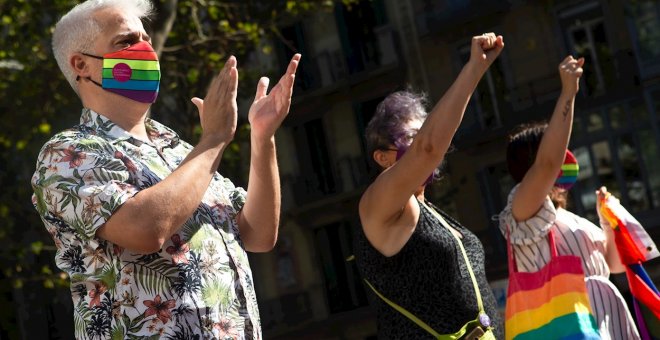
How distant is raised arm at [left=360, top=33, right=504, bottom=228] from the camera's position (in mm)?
4074

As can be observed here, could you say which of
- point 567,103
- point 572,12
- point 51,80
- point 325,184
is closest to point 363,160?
point 325,184

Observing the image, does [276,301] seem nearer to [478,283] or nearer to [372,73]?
[372,73]

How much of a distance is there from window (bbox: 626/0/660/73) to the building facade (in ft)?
0.07

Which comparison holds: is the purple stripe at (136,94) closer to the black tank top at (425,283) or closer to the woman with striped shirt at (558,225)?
the black tank top at (425,283)

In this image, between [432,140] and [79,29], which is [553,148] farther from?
[79,29]

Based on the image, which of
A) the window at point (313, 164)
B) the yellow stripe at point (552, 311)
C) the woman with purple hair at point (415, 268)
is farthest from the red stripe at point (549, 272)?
the window at point (313, 164)

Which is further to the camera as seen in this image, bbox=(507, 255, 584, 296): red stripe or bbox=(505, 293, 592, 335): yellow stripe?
bbox=(507, 255, 584, 296): red stripe

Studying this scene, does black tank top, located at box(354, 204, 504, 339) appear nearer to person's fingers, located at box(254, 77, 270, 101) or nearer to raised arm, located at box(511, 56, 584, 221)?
person's fingers, located at box(254, 77, 270, 101)

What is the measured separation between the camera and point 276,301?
31.2 meters

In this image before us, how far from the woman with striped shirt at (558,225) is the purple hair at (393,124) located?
943mm

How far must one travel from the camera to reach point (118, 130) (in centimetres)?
363

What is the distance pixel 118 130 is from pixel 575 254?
2.80 meters

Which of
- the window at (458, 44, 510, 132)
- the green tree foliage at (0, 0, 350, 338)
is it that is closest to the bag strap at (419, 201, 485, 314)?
the green tree foliage at (0, 0, 350, 338)

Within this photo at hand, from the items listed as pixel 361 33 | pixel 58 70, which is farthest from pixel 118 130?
pixel 361 33
